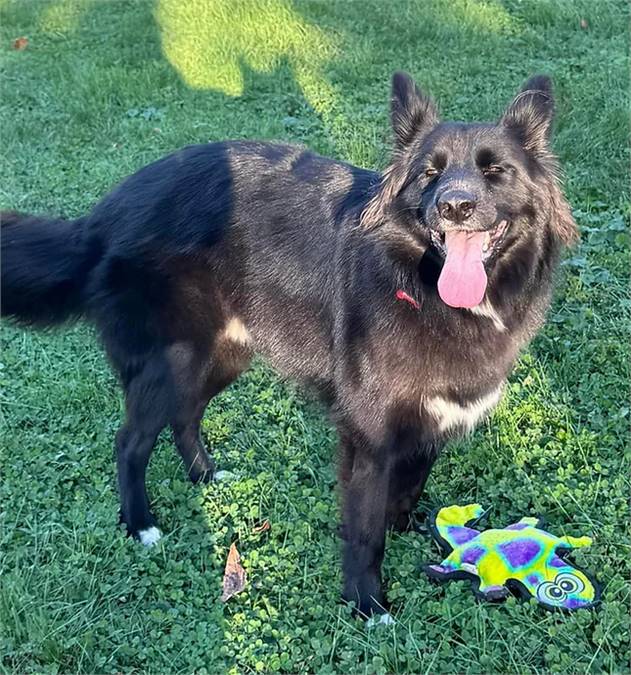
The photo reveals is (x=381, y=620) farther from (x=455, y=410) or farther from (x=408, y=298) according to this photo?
(x=408, y=298)

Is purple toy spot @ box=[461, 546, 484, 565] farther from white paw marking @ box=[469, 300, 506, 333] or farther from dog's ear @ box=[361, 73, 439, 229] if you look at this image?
dog's ear @ box=[361, 73, 439, 229]

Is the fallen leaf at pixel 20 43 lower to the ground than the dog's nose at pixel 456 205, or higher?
lower

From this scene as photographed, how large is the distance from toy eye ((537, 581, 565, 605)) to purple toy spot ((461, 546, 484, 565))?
0.86ft

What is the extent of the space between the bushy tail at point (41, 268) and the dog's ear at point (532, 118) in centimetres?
187

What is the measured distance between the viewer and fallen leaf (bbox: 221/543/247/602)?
121 inches

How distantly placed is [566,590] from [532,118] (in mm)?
1812

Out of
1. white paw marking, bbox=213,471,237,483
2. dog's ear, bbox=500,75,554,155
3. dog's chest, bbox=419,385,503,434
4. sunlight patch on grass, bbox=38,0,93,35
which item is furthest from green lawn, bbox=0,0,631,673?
sunlight patch on grass, bbox=38,0,93,35

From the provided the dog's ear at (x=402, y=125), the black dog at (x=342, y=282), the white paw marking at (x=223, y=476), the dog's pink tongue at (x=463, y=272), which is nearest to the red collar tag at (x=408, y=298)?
the black dog at (x=342, y=282)

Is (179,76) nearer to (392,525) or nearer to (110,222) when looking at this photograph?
(110,222)

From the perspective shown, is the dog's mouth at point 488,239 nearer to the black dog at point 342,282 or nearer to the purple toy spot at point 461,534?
the black dog at point 342,282

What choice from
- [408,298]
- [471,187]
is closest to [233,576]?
[408,298]

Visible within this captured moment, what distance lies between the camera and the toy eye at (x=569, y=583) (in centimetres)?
286

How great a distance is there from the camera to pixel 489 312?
9.41 ft

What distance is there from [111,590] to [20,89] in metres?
6.98
